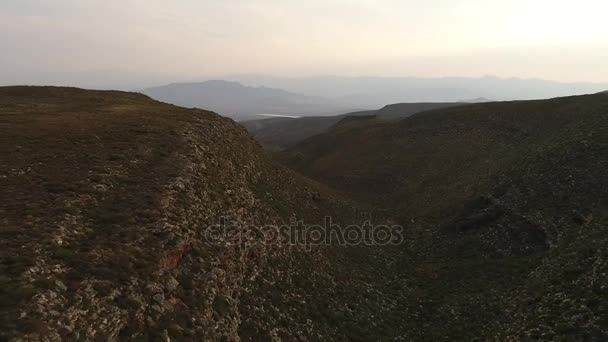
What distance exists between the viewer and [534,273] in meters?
26.5

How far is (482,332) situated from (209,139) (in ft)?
94.2

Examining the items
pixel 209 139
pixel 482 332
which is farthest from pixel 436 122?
pixel 482 332

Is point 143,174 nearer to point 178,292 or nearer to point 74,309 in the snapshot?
point 178,292
